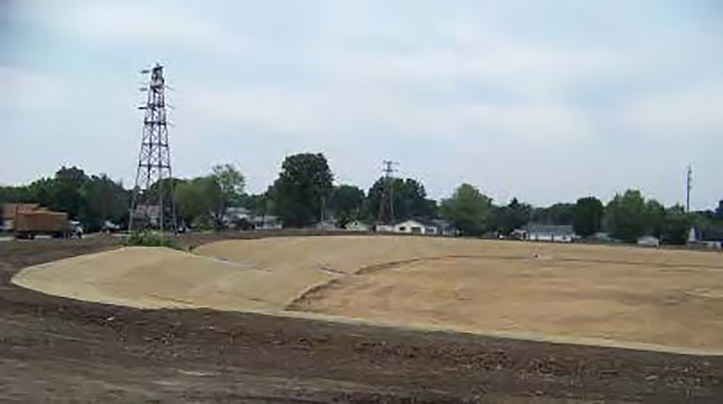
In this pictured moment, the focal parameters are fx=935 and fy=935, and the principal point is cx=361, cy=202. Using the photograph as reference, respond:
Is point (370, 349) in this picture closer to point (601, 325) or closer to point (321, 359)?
point (321, 359)

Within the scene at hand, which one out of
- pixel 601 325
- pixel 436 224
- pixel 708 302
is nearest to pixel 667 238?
pixel 436 224

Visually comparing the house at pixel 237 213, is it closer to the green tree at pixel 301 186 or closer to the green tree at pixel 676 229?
the green tree at pixel 301 186

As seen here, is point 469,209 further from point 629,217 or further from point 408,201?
point 408,201

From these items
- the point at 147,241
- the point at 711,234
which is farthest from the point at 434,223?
the point at 147,241

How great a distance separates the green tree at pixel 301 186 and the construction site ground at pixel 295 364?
387 feet

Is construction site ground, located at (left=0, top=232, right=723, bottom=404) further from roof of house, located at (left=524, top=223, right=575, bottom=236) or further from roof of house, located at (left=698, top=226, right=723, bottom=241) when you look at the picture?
roof of house, located at (left=524, top=223, right=575, bottom=236)

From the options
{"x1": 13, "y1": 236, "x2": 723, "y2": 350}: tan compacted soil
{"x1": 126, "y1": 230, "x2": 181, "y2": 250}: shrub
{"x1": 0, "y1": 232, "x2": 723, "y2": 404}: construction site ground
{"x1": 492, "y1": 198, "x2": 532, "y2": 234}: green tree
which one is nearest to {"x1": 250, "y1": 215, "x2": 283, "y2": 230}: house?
{"x1": 492, "y1": 198, "x2": 532, "y2": 234}: green tree

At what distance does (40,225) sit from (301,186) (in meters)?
62.4

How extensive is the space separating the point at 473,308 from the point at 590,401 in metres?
21.8

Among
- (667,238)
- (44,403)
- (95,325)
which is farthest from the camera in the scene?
(667,238)

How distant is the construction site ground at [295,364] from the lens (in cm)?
1114

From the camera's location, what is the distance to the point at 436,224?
16862 cm

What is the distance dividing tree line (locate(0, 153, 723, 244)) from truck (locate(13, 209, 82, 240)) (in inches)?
1282

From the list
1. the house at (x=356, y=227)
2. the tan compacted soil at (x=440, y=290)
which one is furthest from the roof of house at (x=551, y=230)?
→ the tan compacted soil at (x=440, y=290)
